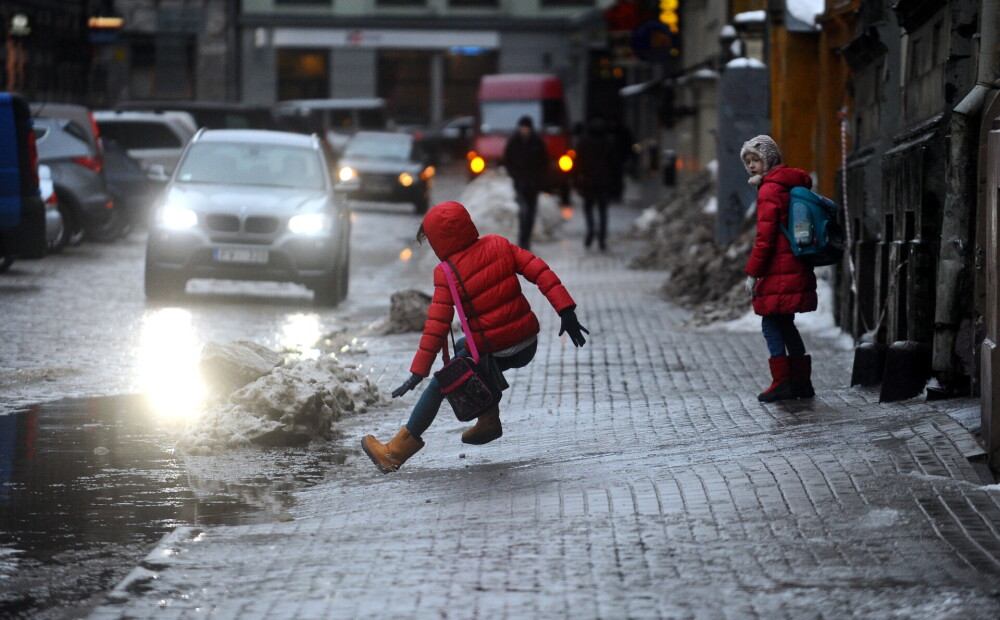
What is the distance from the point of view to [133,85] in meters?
63.2

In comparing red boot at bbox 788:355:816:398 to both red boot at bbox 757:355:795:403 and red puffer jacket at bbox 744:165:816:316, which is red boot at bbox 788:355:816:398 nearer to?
red boot at bbox 757:355:795:403

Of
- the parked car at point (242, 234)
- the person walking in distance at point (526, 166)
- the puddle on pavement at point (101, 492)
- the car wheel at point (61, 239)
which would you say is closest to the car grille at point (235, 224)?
the parked car at point (242, 234)

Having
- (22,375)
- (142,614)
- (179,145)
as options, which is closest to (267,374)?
(22,375)

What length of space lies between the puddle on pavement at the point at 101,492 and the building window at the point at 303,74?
181 feet

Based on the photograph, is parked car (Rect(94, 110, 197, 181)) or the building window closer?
parked car (Rect(94, 110, 197, 181))

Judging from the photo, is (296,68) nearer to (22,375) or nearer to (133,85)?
(133,85)

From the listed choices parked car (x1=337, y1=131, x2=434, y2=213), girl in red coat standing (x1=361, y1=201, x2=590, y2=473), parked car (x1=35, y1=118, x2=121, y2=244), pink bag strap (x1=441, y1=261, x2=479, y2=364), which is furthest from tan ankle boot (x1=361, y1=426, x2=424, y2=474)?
parked car (x1=337, y1=131, x2=434, y2=213)

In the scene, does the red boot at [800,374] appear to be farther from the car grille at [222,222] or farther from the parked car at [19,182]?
the parked car at [19,182]

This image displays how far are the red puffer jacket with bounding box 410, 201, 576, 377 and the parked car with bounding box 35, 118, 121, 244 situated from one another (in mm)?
15526

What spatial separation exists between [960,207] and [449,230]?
2.71 m

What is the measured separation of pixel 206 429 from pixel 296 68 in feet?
186

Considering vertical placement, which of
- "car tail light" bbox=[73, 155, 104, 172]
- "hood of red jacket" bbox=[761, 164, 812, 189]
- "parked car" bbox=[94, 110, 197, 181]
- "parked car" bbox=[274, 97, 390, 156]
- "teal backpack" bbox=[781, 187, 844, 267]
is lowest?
"teal backpack" bbox=[781, 187, 844, 267]

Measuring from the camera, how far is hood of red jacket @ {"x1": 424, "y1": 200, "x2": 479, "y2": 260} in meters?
7.82

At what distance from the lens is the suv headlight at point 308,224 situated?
16422 mm
